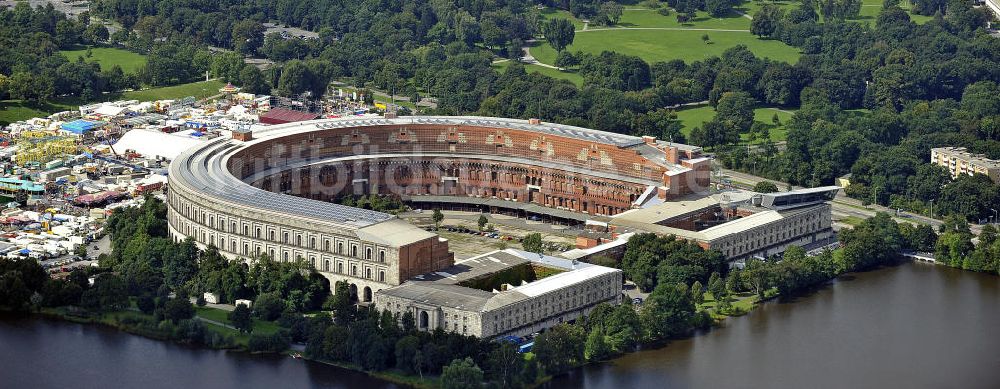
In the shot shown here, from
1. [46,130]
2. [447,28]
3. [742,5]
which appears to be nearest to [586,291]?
[46,130]

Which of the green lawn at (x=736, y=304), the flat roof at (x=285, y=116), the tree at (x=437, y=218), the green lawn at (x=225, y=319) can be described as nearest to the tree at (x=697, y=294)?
the green lawn at (x=736, y=304)

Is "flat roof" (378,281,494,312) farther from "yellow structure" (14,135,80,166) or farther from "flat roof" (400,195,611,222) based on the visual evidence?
"yellow structure" (14,135,80,166)

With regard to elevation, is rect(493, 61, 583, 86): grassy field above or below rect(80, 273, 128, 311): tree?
below

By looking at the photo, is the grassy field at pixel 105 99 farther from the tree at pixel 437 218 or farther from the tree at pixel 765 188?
the tree at pixel 765 188

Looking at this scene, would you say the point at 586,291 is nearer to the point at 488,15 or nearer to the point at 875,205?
the point at 875,205

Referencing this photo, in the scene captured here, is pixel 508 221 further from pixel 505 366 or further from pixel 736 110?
pixel 736 110

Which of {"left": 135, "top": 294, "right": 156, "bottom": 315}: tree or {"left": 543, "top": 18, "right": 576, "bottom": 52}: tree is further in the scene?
{"left": 543, "top": 18, "right": 576, "bottom": 52}: tree

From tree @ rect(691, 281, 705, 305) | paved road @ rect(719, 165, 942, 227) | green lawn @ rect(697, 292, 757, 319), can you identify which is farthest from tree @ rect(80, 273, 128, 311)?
paved road @ rect(719, 165, 942, 227)
